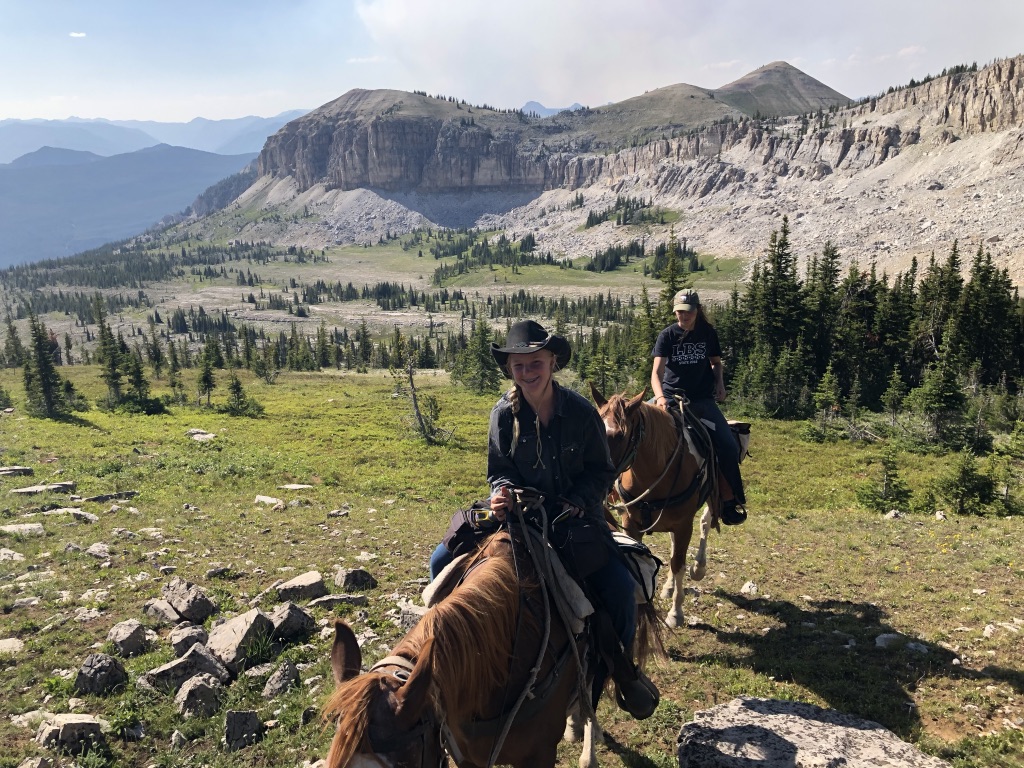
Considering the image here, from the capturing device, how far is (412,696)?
2805mm

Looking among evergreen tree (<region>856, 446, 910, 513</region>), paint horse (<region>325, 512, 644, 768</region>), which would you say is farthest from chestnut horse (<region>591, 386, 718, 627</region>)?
evergreen tree (<region>856, 446, 910, 513</region>)

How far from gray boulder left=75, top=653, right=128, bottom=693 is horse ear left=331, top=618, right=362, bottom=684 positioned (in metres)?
6.15

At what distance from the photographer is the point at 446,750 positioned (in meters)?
3.23

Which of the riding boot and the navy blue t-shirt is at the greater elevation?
the navy blue t-shirt

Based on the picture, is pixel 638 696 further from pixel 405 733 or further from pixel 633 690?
pixel 405 733

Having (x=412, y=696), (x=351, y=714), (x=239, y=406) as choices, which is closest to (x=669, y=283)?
(x=239, y=406)

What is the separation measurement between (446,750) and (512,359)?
295cm

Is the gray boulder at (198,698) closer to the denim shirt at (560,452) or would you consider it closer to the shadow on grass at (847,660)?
the denim shirt at (560,452)

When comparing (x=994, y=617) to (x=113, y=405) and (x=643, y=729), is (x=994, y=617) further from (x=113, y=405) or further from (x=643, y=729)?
(x=113, y=405)

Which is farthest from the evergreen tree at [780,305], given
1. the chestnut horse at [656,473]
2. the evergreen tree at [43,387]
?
the evergreen tree at [43,387]

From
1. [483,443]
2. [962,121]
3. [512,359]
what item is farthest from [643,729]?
[962,121]

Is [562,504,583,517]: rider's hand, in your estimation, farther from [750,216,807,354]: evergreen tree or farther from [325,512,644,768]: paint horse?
[750,216,807,354]: evergreen tree

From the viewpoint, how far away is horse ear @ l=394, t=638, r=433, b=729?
279cm

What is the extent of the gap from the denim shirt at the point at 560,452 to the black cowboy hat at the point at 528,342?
1.27 feet
